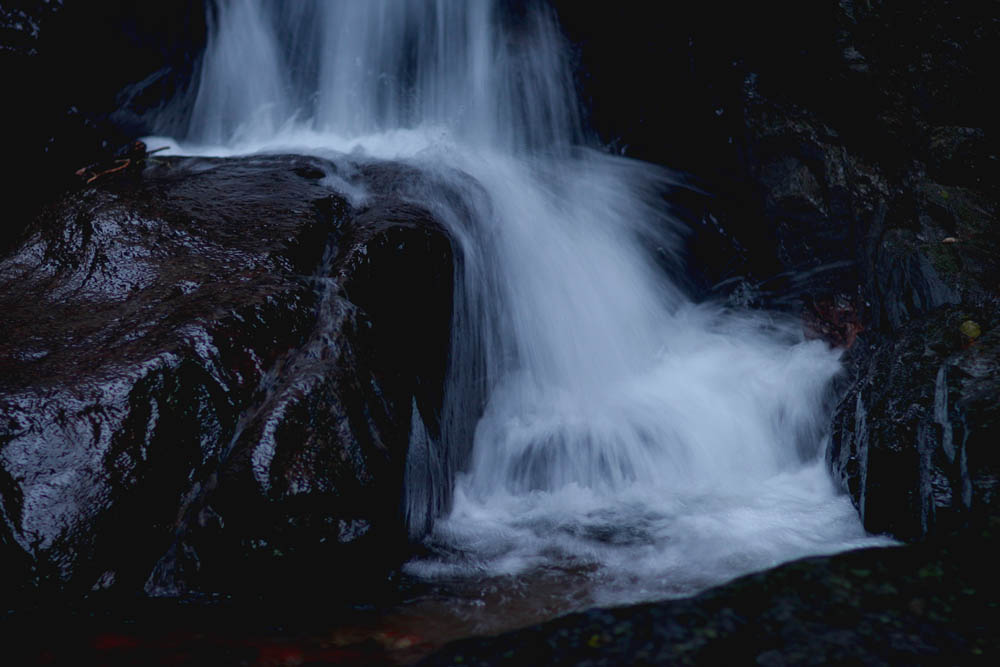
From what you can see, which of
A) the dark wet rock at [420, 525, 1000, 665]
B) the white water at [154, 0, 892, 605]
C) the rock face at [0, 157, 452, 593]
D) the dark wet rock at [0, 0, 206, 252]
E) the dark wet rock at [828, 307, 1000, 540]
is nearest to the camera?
the dark wet rock at [420, 525, 1000, 665]

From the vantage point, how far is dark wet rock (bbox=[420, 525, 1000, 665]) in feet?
5.67

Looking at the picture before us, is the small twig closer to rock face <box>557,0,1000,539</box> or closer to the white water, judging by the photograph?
the white water

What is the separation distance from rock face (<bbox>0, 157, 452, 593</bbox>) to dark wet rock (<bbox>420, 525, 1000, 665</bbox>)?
1519 millimetres

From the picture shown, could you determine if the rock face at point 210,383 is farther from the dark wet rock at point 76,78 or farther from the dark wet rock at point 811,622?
the dark wet rock at point 76,78

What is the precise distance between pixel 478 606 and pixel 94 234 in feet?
11.8

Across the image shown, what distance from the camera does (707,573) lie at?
3521mm

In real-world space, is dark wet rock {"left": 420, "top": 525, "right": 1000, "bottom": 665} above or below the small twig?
below

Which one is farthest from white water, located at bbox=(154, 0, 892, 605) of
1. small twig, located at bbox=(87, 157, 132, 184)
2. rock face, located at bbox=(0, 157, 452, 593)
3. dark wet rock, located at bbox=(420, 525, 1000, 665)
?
small twig, located at bbox=(87, 157, 132, 184)

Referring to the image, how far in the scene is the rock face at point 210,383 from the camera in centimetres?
307

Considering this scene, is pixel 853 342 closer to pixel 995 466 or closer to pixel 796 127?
pixel 796 127

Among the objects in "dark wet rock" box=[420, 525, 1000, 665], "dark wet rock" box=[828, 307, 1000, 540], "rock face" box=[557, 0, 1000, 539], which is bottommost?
"dark wet rock" box=[420, 525, 1000, 665]

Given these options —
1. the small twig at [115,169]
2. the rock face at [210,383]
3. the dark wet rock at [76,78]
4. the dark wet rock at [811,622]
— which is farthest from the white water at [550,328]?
the small twig at [115,169]

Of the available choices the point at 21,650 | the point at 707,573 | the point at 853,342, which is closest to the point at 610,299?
the point at 853,342

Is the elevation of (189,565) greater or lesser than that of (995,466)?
lesser
